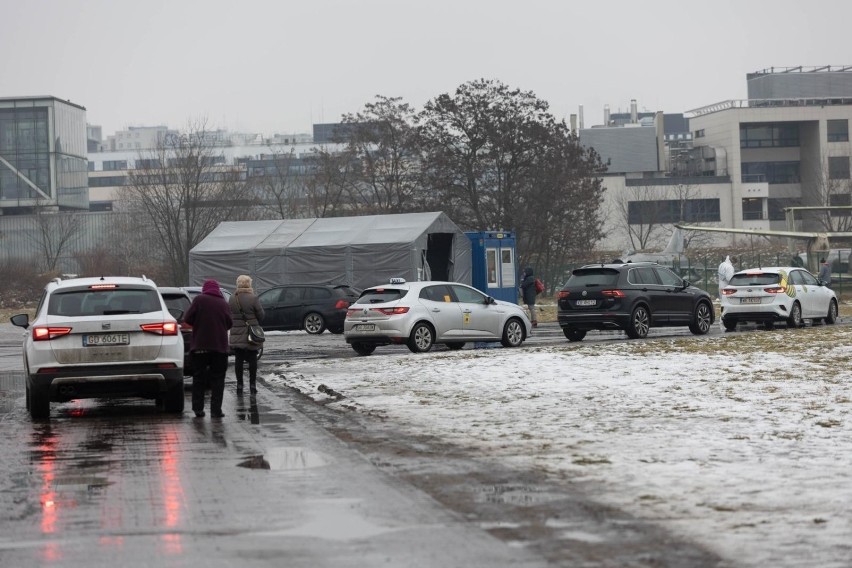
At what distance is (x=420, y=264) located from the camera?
142 feet

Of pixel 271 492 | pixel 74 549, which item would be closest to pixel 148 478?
pixel 271 492

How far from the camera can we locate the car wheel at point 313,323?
39.2 metres

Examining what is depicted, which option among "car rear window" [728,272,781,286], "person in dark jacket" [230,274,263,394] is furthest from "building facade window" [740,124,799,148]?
"person in dark jacket" [230,274,263,394]

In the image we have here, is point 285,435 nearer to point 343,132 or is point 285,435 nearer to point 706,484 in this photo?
point 706,484

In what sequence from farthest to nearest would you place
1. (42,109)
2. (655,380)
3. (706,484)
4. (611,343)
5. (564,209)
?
(42,109) → (564,209) → (611,343) → (655,380) → (706,484)

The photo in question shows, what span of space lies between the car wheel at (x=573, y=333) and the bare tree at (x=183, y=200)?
40.8m

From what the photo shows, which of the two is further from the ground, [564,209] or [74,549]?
[564,209]

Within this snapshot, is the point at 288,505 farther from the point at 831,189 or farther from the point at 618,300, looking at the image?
the point at 831,189

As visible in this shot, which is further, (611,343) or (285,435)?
(611,343)

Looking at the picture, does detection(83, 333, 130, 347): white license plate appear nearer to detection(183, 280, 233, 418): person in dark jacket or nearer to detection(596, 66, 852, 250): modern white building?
detection(183, 280, 233, 418): person in dark jacket

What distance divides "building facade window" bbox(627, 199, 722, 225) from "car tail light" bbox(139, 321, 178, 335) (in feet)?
311

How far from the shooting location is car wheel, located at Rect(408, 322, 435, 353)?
2669 centimetres

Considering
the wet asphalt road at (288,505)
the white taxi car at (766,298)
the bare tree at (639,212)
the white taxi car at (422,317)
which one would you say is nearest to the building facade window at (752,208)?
the bare tree at (639,212)

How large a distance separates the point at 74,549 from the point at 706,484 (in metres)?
4.42
